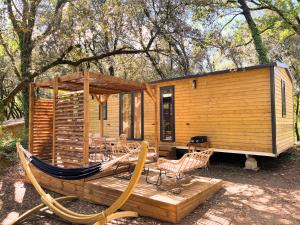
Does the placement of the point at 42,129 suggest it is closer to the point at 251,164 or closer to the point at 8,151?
the point at 8,151

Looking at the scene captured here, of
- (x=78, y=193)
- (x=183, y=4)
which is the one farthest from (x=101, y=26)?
(x=78, y=193)

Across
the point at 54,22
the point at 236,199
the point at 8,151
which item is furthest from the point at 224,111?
the point at 8,151

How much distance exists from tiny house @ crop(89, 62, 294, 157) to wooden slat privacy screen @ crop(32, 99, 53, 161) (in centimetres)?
317

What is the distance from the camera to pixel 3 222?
4480 millimetres

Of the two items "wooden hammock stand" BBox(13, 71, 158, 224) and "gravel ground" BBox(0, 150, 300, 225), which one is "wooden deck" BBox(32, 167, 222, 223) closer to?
"gravel ground" BBox(0, 150, 300, 225)

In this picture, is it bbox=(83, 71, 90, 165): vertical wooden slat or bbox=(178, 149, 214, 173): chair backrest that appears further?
bbox=(83, 71, 90, 165): vertical wooden slat

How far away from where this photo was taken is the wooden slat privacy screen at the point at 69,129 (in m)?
5.50

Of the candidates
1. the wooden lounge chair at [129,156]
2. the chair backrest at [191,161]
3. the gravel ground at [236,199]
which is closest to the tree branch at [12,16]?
the gravel ground at [236,199]

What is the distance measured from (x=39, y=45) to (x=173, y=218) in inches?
343

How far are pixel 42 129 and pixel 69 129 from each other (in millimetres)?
1917

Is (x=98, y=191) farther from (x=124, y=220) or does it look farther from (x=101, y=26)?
(x=101, y=26)

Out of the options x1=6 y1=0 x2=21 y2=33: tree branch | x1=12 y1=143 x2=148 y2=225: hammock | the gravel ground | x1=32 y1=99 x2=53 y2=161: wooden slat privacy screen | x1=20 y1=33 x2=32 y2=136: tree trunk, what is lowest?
the gravel ground

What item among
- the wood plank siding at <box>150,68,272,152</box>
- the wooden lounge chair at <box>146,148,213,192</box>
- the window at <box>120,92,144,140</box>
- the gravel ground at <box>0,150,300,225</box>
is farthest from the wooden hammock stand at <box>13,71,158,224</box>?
the window at <box>120,92,144,140</box>

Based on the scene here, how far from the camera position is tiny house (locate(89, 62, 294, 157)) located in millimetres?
7410
